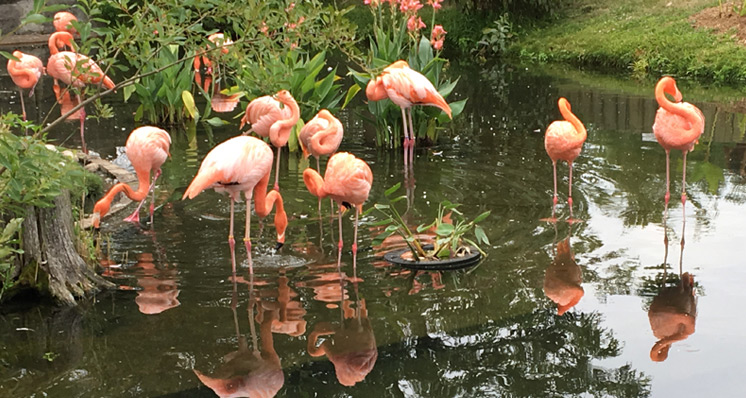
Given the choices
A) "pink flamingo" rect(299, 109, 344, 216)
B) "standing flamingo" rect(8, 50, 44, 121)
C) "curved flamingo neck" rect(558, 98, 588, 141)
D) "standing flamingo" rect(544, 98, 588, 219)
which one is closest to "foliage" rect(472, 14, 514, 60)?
"standing flamingo" rect(8, 50, 44, 121)

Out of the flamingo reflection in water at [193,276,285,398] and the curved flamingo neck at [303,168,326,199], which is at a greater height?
the curved flamingo neck at [303,168,326,199]

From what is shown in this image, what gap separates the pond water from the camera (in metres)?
4.11

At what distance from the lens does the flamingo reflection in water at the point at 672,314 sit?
14.9 feet

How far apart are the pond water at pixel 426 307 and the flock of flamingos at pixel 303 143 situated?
30 centimetres

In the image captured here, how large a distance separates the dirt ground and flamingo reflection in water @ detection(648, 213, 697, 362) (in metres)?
11.2

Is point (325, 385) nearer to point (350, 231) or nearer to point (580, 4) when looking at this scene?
point (350, 231)

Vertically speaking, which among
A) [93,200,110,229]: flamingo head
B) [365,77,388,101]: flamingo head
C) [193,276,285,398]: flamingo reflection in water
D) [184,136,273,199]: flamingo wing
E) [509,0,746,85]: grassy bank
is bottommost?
[509,0,746,85]: grassy bank

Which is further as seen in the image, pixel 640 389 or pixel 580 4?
pixel 580 4

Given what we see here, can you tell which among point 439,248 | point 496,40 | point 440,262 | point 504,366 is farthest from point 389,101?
point 496,40

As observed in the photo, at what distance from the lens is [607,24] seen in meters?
18.2

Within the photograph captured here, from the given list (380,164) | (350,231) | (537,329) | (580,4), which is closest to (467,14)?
(580,4)

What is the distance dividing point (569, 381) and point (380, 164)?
4654 millimetres

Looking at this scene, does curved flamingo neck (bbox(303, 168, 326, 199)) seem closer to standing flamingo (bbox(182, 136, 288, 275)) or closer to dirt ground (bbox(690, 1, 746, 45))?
standing flamingo (bbox(182, 136, 288, 275))

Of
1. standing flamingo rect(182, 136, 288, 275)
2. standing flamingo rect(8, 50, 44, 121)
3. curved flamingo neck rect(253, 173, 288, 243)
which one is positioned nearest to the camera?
standing flamingo rect(182, 136, 288, 275)
